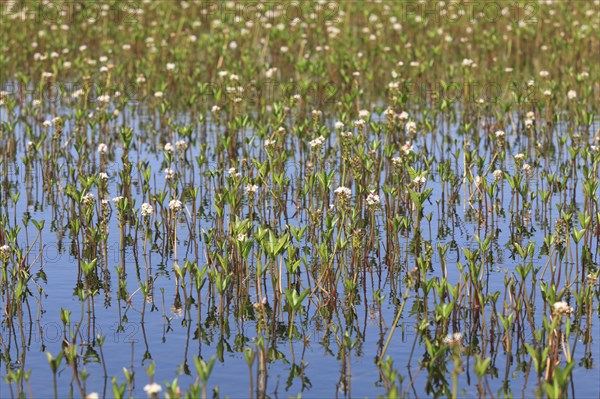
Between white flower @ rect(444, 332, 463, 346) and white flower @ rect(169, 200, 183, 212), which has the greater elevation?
white flower @ rect(169, 200, 183, 212)

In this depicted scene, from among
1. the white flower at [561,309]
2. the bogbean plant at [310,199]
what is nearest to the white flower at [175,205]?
the bogbean plant at [310,199]

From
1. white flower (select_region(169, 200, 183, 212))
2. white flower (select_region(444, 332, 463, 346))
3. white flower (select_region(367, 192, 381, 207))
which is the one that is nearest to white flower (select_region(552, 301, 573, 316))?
white flower (select_region(444, 332, 463, 346))

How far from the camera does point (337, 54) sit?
19094mm

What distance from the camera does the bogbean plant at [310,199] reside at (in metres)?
7.28

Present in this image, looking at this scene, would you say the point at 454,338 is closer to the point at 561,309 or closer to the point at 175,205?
the point at 561,309

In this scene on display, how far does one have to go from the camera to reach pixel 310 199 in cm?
1035

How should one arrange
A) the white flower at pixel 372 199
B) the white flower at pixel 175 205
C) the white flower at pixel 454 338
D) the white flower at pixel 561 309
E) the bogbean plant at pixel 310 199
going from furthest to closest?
the white flower at pixel 372 199, the white flower at pixel 175 205, the bogbean plant at pixel 310 199, the white flower at pixel 454 338, the white flower at pixel 561 309

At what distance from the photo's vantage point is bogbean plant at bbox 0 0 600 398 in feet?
23.9

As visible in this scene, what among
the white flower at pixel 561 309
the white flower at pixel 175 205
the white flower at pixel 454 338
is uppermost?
the white flower at pixel 175 205

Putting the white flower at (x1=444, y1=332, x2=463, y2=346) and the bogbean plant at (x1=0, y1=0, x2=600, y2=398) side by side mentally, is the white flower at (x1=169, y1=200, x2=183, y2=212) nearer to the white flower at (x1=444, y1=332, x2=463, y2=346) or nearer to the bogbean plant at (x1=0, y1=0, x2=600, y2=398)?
the bogbean plant at (x1=0, y1=0, x2=600, y2=398)

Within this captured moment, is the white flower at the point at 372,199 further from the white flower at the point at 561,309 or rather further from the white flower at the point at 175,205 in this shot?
the white flower at the point at 561,309

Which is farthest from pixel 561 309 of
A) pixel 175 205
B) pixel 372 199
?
pixel 175 205

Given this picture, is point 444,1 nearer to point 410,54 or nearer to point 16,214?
point 410,54

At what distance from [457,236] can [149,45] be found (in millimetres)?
10738
